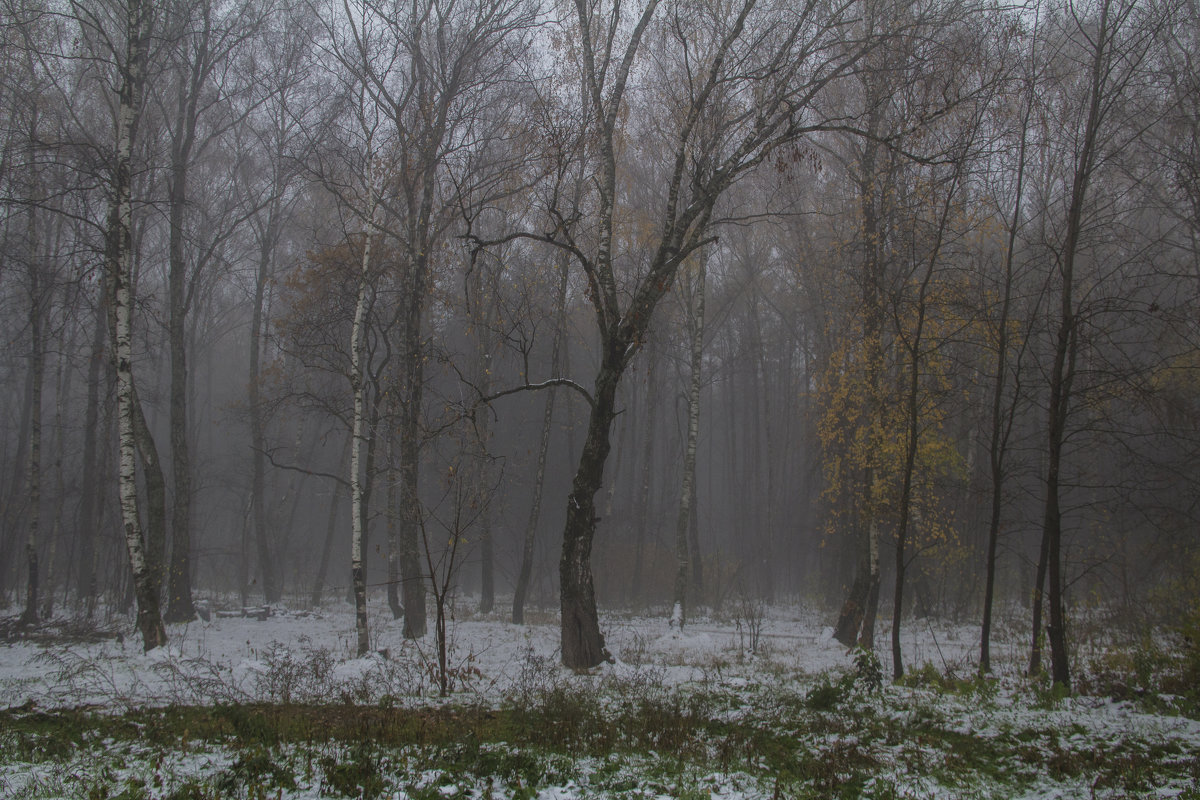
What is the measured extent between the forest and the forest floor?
1029 millimetres

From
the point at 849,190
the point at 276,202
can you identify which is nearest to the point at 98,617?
the point at 276,202

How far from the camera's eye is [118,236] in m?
9.51

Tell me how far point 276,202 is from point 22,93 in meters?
8.08

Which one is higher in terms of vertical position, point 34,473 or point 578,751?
point 34,473

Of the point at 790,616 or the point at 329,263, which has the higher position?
the point at 329,263

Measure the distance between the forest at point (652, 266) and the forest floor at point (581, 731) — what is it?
3.38 ft

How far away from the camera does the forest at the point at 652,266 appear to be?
28.7 ft

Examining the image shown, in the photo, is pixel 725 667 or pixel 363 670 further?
pixel 725 667

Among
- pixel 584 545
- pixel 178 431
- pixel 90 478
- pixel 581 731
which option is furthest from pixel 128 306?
pixel 90 478

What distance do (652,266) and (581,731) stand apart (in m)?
5.84

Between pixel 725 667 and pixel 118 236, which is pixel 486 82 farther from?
pixel 725 667

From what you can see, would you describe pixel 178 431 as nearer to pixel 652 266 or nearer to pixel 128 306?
pixel 128 306

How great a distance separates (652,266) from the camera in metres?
9.21

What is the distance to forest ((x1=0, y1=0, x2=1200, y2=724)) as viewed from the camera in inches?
344
